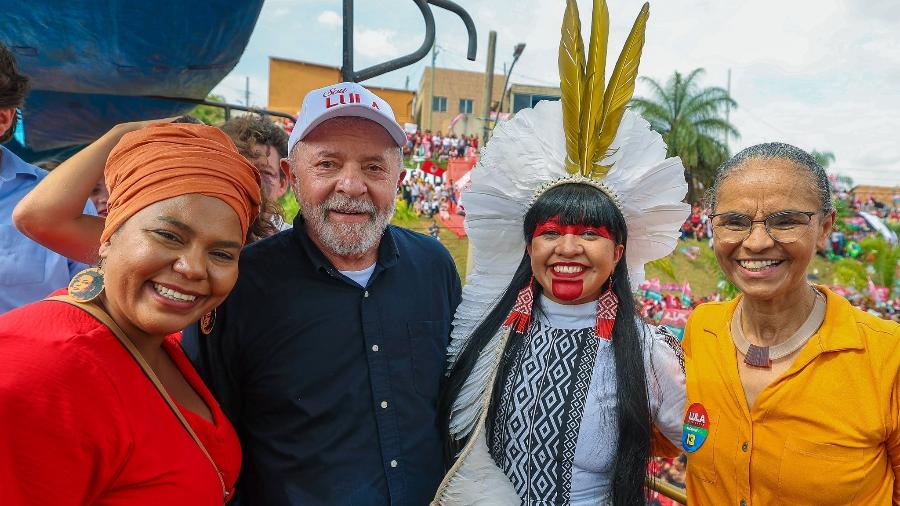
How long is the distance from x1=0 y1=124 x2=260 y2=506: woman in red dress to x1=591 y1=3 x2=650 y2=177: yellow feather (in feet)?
4.03

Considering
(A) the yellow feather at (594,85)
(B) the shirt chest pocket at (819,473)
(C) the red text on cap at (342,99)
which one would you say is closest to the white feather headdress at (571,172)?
(A) the yellow feather at (594,85)

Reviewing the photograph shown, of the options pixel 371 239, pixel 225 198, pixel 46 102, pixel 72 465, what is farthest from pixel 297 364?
pixel 46 102

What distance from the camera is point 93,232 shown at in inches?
66.9

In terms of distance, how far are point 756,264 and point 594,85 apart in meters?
0.81

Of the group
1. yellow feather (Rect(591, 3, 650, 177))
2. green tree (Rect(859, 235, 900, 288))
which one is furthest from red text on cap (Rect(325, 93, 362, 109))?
green tree (Rect(859, 235, 900, 288))

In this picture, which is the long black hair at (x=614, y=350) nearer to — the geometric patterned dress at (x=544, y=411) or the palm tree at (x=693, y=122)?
the geometric patterned dress at (x=544, y=411)

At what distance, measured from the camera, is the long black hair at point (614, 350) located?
6.41 ft

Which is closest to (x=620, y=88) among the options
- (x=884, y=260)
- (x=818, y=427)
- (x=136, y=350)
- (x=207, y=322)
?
(x=818, y=427)

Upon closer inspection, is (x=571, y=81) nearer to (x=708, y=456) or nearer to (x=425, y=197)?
(x=708, y=456)

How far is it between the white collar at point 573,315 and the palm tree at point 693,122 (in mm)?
22789

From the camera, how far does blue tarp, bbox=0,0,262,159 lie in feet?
6.44

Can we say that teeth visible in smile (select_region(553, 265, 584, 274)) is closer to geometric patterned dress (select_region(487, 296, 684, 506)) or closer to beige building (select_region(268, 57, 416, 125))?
geometric patterned dress (select_region(487, 296, 684, 506))

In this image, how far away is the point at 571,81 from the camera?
2203 millimetres

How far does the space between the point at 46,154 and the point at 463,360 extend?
7.41 feet
